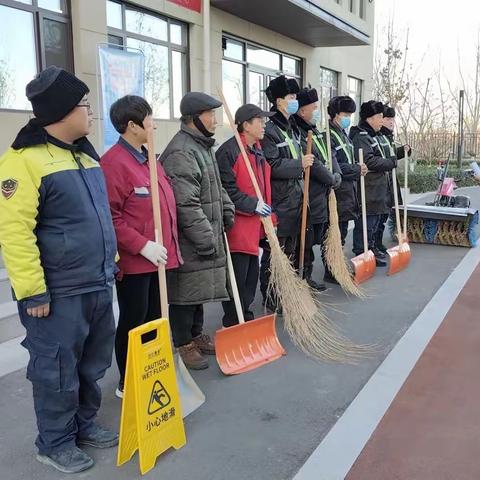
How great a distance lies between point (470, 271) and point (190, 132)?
4.35m

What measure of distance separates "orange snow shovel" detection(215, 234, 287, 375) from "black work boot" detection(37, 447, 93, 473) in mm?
1160

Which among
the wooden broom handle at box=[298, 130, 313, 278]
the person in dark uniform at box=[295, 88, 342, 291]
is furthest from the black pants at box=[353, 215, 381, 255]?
the wooden broom handle at box=[298, 130, 313, 278]

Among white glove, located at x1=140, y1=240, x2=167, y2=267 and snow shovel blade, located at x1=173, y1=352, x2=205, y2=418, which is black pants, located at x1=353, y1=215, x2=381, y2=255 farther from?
white glove, located at x1=140, y1=240, x2=167, y2=267

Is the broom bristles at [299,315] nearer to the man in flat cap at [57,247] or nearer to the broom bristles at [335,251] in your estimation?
the broom bristles at [335,251]

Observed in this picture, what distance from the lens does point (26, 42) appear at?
21.0 ft

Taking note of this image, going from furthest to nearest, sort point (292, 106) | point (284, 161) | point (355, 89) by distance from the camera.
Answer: point (355, 89) < point (292, 106) < point (284, 161)

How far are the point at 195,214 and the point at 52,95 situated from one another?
122 cm

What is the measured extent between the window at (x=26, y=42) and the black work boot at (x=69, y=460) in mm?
4676

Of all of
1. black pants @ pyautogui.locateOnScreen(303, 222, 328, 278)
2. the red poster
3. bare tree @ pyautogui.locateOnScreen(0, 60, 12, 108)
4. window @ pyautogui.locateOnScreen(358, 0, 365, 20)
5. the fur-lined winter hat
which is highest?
window @ pyautogui.locateOnScreen(358, 0, 365, 20)

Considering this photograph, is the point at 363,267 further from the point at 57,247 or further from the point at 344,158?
the point at 57,247

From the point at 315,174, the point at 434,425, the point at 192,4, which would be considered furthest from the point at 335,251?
the point at 192,4

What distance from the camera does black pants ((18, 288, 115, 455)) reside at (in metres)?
2.48

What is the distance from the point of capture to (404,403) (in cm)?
332

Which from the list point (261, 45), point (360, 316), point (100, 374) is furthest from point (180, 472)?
point (261, 45)
